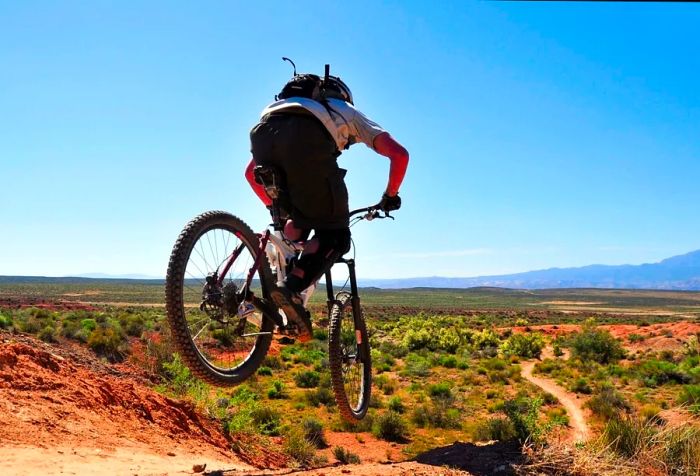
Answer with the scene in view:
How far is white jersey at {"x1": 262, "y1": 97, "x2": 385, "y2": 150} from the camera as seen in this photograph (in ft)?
14.0

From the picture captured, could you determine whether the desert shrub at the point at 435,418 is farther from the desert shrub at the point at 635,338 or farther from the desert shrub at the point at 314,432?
the desert shrub at the point at 635,338

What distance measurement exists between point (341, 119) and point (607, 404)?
63.3 feet

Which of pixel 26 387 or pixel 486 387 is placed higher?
pixel 26 387

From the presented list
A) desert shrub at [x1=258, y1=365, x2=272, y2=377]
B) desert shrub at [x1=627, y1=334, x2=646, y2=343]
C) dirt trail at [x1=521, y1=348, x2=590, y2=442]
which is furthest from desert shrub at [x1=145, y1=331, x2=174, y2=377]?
desert shrub at [x1=627, y1=334, x2=646, y2=343]

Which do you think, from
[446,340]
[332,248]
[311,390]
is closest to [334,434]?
[311,390]

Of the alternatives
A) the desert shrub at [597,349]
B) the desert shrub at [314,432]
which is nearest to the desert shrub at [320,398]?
the desert shrub at [314,432]

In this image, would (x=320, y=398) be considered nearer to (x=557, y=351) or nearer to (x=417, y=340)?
(x=417, y=340)

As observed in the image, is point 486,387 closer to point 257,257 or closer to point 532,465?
point 532,465

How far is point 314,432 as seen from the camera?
1497 cm

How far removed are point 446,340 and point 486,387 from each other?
1406cm

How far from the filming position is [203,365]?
3986 mm

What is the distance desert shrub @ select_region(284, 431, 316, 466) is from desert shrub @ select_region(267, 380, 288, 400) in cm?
709

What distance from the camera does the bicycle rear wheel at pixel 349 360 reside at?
5.08 meters

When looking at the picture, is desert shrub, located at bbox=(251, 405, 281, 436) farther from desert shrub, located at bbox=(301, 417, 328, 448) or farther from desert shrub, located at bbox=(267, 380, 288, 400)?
desert shrub, located at bbox=(267, 380, 288, 400)
